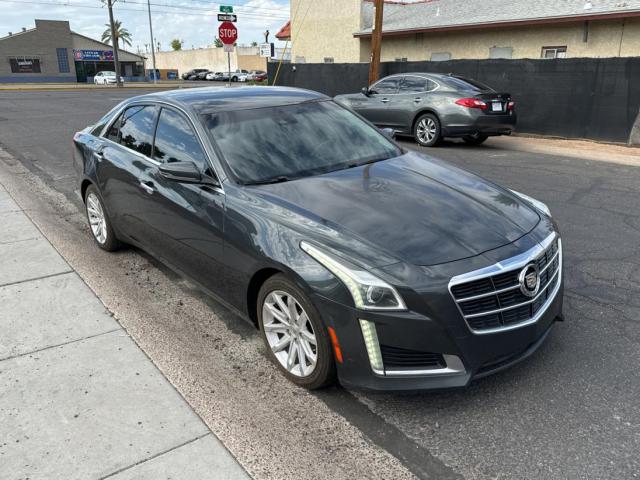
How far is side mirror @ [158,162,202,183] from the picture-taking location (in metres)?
3.54

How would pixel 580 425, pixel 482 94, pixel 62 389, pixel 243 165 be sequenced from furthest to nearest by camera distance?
pixel 482 94 < pixel 243 165 < pixel 62 389 < pixel 580 425

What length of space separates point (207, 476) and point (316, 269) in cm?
111

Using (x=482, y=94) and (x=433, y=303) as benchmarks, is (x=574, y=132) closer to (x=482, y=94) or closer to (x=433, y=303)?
(x=482, y=94)

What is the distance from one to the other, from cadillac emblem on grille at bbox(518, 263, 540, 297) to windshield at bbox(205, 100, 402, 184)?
152 cm

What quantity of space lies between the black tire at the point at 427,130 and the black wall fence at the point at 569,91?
147 inches

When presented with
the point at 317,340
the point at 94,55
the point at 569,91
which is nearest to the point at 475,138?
the point at 569,91

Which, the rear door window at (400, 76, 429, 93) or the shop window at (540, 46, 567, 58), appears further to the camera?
the shop window at (540, 46, 567, 58)

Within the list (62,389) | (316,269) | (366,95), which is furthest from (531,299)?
(366,95)

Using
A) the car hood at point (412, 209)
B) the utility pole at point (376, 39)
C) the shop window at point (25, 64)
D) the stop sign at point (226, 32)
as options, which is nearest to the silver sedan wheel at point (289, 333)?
the car hood at point (412, 209)

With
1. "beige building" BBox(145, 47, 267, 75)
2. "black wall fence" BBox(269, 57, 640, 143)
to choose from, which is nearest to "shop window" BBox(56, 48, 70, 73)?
"beige building" BBox(145, 47, 267, 75)

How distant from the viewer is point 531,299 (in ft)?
9.31

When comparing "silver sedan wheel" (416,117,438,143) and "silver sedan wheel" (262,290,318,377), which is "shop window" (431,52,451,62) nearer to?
"silver sedan wheel" (416,117,438,143)

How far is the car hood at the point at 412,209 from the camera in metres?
2.83

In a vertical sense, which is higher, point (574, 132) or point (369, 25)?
point (369, 25)
